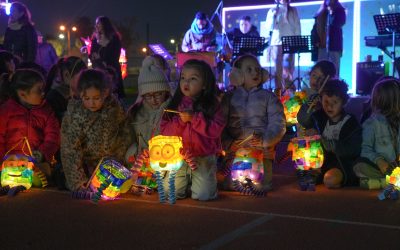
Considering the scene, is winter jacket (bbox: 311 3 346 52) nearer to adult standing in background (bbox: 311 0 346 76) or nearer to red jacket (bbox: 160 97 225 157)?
adult standing in background (bbox: 311 0 346 76)

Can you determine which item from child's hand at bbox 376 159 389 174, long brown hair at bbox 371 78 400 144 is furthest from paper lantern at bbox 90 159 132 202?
long brown hair at bbox 371 78 400 144

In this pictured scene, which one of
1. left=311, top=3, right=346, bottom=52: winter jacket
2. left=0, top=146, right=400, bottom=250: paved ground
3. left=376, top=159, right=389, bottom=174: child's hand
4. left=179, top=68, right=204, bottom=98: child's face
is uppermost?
left=311, top=3, right=346, bottom=52: winter jacket

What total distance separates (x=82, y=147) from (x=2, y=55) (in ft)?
8.99

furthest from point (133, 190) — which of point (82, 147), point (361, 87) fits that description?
point (361, 87)

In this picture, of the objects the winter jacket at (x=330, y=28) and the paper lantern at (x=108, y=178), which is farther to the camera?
the winter jacket at (x=330, y=28)

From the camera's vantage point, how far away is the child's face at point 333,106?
516 centimetres

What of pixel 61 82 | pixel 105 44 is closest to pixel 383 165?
pixel 61 82

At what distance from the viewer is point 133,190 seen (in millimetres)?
4770

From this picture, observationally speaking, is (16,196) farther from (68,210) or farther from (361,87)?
(361,87)

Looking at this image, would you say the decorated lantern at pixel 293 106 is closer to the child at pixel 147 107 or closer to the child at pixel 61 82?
the child at pixel 147 107

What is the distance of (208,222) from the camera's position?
12.2 ft

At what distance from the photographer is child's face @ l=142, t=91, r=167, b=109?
5055mm

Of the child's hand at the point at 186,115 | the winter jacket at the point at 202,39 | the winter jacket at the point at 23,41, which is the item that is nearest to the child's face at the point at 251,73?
the child's hand at the point at 186,115

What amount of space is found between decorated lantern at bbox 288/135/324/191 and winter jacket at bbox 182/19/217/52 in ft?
22.6
